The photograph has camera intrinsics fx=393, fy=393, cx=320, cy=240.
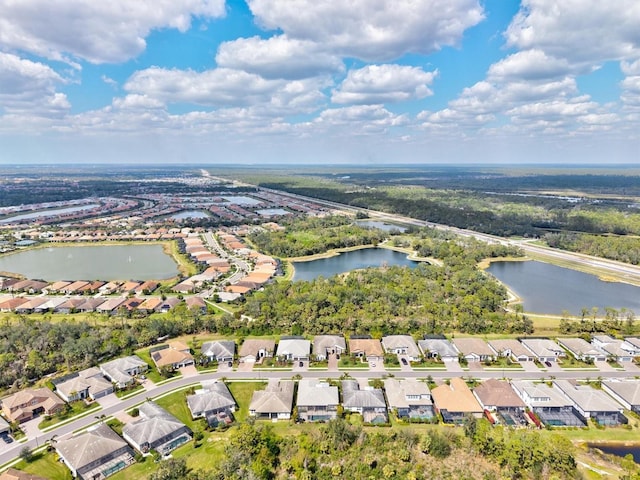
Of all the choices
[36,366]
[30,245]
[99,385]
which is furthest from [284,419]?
[30,245]

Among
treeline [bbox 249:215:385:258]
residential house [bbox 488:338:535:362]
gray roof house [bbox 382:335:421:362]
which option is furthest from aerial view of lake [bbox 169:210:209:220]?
residential house [bbox 488:338:535:362]

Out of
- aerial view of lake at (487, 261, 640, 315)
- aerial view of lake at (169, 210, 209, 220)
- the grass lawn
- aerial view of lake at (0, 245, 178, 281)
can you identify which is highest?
the grass lawn

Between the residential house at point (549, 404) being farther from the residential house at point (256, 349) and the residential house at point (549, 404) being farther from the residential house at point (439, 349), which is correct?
the residential house at point (256, 349)

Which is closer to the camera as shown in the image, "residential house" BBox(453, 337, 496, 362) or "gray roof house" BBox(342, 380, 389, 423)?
"gray roof house" BBox(342, 380, 389, 423)

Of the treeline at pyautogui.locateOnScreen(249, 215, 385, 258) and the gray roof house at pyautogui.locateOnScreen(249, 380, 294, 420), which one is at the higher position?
the gray roof house at pyautogui.locateOnScreen(249, 380, 294, 420)

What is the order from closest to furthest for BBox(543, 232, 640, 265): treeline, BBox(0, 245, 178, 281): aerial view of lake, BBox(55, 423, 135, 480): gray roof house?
BBox(55, 423, 135, 480): gray roof house < BBox(0, 245, 178, 281): aerial view of lake < BBox(543, 232, 640, 265): treeline

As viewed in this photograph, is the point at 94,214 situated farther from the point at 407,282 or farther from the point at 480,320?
the point at 480,320

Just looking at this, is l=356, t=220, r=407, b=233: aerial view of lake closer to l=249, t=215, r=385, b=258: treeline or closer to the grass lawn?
l=249, t=215, r=385, b=258: treeline
